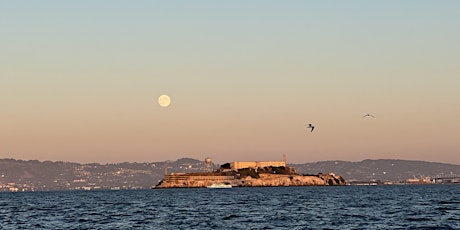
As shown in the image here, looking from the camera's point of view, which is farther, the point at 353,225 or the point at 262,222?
the point at 262,222

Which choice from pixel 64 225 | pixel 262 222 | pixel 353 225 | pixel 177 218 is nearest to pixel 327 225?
pixel 353 225

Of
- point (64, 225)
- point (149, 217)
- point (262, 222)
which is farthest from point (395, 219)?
point (64, 225)

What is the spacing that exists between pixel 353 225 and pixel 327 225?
107 inches

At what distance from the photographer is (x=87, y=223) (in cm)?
9644

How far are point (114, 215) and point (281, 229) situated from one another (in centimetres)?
3569

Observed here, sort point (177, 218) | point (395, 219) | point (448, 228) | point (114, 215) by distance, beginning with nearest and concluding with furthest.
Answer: point (448, 228) → point (395, 219) → point (177, 218) → point (114, 215)

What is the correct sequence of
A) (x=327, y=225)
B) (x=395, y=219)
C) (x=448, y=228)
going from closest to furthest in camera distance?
(x=448, y=228), (x=327, y=225), (x=395, y=219)

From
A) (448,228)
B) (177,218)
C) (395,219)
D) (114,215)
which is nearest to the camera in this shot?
(448,228)

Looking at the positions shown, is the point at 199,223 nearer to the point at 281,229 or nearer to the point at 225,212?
the point at 281,229

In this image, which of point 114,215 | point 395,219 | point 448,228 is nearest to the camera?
point 448,228

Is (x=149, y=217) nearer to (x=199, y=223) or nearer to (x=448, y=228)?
(x=199, y=223)

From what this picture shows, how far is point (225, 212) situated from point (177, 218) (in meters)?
13.5

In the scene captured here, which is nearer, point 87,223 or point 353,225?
point 353,225

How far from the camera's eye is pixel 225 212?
11456 cm
